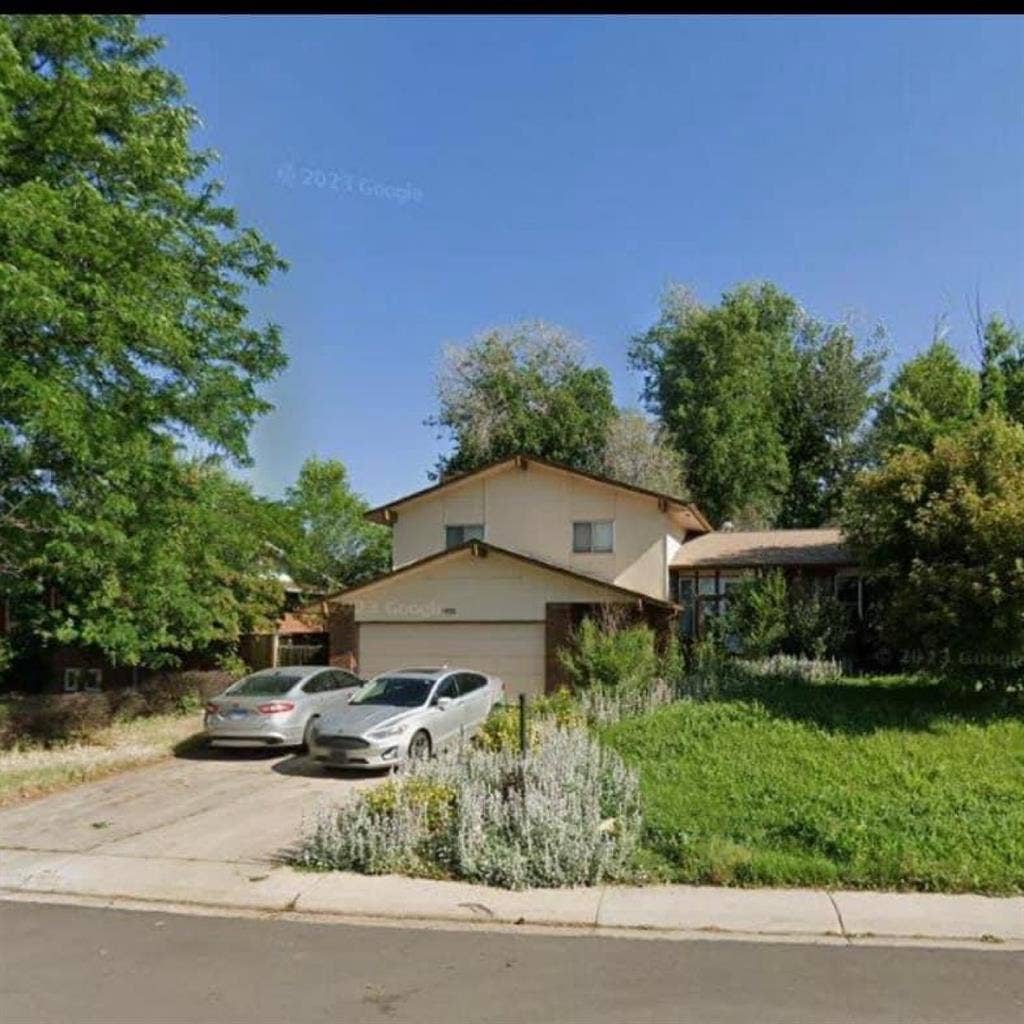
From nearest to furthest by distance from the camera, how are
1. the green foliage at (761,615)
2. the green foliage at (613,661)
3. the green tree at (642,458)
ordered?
the green foliage at (613,661) < the green foliage at (761,615) < the green tree at (642,458)

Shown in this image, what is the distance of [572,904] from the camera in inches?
303

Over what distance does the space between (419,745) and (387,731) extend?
2.48ft

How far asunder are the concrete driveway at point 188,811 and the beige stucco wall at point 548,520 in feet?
39.1

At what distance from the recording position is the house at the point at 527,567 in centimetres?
2306

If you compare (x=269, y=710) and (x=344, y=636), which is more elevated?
(x=344, y=636)

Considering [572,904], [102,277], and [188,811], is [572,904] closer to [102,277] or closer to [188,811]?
[188,811]

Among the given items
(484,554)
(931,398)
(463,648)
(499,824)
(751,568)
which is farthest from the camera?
(931,398)

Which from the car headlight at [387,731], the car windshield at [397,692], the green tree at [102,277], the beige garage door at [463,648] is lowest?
the car headlight at [387,731]

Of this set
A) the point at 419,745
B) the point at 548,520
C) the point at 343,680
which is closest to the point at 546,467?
the point at 548,520

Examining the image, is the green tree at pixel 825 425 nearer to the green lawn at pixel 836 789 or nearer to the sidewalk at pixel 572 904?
the green lawn at pixel 836 789

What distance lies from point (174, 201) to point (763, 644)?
15295 mm

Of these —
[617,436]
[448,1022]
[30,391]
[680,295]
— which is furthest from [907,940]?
[680,295]

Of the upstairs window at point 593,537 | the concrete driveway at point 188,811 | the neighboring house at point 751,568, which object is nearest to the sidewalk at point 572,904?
the concrete driveway at point 188,811

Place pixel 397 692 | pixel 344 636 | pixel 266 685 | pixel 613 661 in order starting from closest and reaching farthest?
pixel 397 692 < pixel 266 685 < pixel 613 661 < pixel 344 636
